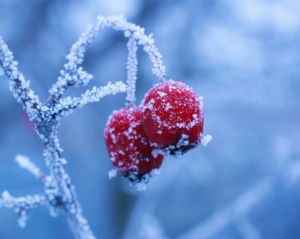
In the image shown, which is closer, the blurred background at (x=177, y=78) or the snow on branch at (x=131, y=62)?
the snow on branch at (x=131, y=62)

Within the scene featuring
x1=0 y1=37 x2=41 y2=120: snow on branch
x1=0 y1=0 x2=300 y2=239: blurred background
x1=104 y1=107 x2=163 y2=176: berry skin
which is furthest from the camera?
x1=0 y1=0 x2=300 y2=239: blurred background

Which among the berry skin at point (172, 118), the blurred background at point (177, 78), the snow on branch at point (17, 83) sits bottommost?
the berry skin at point (172, 118)

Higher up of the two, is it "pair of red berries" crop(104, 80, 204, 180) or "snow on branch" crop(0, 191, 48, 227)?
"snow on branch" crop(0, 191, 48, 227)

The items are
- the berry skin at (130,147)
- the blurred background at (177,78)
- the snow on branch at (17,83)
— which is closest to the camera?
the snow on branch at (17,83)

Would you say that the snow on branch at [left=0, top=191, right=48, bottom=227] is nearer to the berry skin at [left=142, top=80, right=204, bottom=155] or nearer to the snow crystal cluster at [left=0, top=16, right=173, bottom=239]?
the snow crystal cluster at [left=0, top=16, right=173, bottom=239]

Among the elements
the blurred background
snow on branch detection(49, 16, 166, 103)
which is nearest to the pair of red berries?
snow on branch detection(49, 16, 166, 103)

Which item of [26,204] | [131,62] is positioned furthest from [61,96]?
[26,204]

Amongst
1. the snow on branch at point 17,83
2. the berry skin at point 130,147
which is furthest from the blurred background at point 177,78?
the snow on branch at point 17,83

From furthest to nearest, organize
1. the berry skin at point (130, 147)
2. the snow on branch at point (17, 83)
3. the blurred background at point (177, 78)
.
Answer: the blurred background at point (177, 78), the berry skin at point (130, 147), the snow on branch at point (17, 83)

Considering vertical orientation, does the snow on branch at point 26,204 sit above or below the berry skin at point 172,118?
above

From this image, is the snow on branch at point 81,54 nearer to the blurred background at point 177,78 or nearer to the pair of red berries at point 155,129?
the pair of red berries at point 155,129
